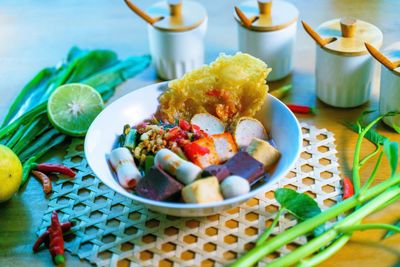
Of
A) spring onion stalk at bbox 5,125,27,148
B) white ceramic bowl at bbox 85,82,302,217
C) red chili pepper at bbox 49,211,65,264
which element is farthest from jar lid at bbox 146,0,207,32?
red chili pepper at bbox 49,211,65,264

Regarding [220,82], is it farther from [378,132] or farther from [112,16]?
[112,16]

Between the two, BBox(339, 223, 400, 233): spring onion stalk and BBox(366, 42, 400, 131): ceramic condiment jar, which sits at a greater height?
BBox(366, 42, 400, 131): ceramic condiment jar

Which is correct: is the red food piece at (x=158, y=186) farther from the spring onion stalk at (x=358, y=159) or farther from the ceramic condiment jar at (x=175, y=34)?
the ceramic condiment jar at (x=175, y=34)

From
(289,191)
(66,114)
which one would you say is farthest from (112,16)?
(289,191)

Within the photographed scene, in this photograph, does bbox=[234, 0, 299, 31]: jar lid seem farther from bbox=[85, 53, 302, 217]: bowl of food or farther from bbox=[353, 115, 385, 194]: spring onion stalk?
bbox=[353, 115, 385, 194]: spring onion stalk

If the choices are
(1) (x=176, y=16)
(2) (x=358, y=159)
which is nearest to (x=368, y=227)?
(2) (x=358, y=159)

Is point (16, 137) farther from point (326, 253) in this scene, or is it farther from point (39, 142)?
point (326, 253)
